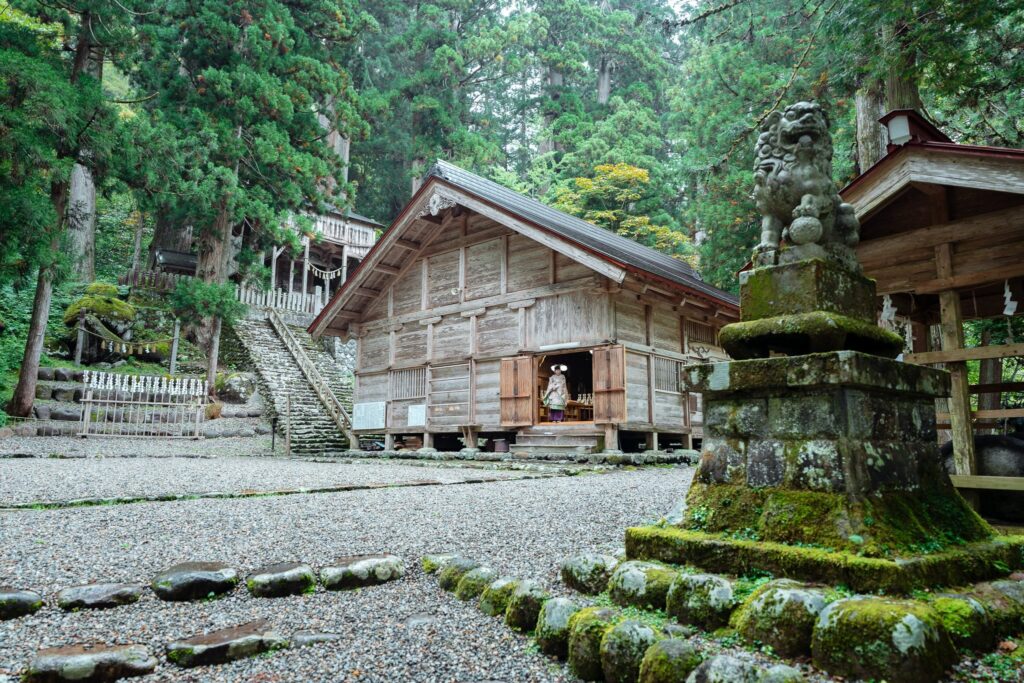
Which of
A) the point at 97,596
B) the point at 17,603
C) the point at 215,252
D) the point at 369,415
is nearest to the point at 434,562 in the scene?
the point at 97,596

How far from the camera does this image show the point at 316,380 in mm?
21250

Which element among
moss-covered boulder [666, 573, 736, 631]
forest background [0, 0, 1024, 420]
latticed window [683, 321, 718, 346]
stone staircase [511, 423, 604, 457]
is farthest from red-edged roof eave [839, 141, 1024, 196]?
latticed window [683, 321, 718, 346]

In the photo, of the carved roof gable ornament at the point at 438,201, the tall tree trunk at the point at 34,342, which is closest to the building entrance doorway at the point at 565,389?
the carved roof gable ornament at the point at 438,201

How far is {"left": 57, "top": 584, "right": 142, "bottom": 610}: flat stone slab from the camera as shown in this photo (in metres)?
3.72

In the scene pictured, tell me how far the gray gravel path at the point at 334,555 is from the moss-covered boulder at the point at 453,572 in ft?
0.23

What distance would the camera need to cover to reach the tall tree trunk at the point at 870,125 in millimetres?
10648

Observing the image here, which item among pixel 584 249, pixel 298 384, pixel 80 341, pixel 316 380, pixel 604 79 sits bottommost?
pixel 298 384

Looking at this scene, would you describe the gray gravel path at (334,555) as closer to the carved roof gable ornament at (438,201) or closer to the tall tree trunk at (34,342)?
the carved roof gable ornament at (438,201)

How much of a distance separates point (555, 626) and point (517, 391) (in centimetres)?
1080

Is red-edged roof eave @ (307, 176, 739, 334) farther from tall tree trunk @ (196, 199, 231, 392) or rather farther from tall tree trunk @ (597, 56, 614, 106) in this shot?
tall tree trunk @ (597, 56, 614, 106)

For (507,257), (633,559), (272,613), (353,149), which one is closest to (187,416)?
(507,257)

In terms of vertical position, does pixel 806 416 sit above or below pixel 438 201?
below

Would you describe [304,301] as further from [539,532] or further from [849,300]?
[849,300]

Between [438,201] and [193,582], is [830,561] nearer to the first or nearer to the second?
[193,582]
